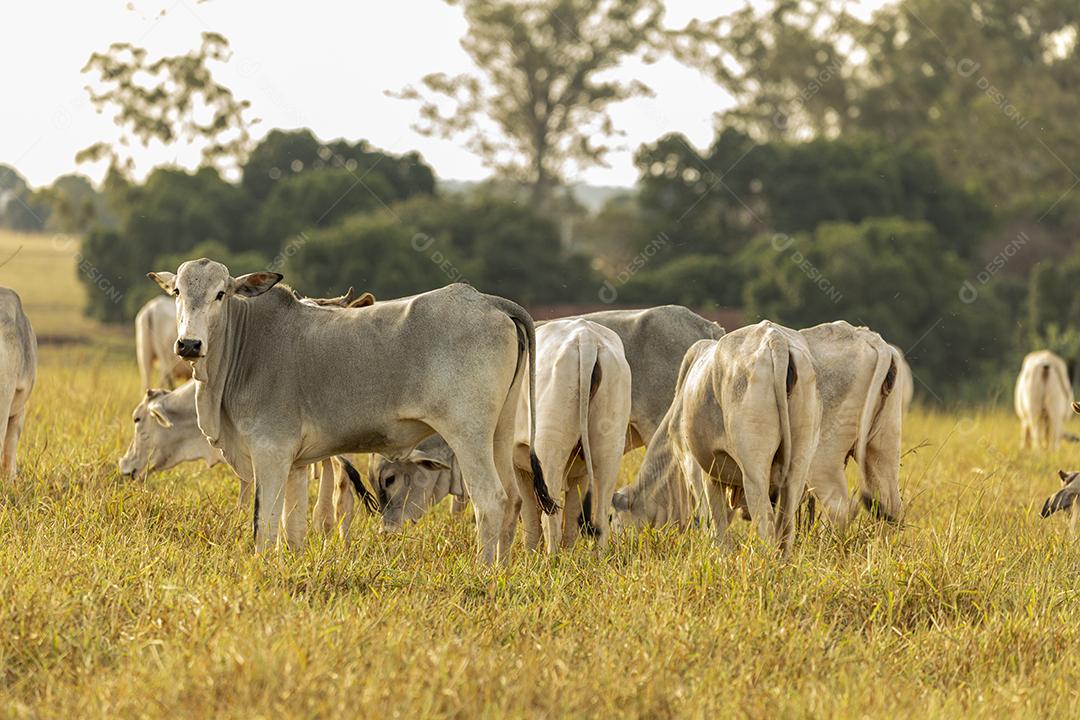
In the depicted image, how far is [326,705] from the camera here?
4.01m

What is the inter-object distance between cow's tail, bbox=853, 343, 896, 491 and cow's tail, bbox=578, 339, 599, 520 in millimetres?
1481

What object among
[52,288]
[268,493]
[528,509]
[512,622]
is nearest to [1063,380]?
[528,509]

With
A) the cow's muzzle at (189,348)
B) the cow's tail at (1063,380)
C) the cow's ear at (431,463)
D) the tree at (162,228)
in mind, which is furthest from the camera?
the tree at (162,228)

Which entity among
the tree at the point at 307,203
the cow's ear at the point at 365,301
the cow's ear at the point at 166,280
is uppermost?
the tree at the point at 307,203

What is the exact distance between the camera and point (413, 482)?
7.45 metres

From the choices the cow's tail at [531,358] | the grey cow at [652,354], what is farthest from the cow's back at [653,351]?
the cow's tail at [531,358]

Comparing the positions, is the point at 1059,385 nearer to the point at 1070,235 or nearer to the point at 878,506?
the point at 878,506

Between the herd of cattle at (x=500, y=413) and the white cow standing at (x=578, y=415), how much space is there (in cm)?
1

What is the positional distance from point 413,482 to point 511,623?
2.38 m

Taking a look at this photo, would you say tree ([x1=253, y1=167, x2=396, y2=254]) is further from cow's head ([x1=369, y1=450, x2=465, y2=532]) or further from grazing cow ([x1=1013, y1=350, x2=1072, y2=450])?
cow's head ([x1=369, y1=450, x2=465, y2=532])

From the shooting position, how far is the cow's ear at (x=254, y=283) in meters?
6.23

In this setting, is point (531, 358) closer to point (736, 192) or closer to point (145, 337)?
point (145, 337)

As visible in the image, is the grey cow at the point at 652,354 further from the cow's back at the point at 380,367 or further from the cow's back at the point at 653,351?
the cow's back at the point at 380,367

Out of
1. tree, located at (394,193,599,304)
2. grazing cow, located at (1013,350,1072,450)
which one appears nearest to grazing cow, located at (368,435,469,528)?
grazing cow, located at (1013,350,1072,450)
